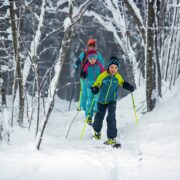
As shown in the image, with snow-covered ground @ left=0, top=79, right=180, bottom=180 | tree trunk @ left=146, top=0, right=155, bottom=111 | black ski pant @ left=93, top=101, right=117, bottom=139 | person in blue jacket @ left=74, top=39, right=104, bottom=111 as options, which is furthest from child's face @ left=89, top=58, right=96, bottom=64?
snow-covered ground @ left=0, top=79, right=180, bottom=180

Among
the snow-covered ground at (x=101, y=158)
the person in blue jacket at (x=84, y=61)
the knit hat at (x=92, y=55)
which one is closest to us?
the snow-covered ground at (x=101, y=158)

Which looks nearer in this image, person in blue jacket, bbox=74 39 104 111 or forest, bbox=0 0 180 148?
forest, bbox=0 0 180 148

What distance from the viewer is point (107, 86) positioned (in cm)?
627

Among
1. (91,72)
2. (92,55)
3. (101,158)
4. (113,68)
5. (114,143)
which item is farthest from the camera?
(91,72)

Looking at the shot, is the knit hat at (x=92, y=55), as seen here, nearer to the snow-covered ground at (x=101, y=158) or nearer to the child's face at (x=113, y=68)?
the child's face at (x=113, y=68)

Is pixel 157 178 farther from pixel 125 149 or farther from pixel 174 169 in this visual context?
pixel 125 149

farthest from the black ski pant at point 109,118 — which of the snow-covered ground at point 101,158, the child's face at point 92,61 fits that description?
the child's face at point 92,61

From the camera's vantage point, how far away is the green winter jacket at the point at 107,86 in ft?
20.6

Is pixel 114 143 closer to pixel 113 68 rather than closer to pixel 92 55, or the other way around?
pixel 113 68

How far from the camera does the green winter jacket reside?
6266mm

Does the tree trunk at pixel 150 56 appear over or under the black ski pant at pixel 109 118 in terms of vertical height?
over

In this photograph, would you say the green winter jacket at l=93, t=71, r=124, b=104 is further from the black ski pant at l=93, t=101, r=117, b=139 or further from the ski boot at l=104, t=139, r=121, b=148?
the ski boot at l=104, t=139, r=121, b=148

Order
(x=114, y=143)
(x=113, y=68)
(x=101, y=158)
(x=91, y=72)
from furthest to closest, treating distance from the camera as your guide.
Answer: (x=91, y=72)
(x=113, y=68)
(x=114, y=143)
(x=101, y=158)

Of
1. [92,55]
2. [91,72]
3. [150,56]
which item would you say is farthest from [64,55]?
[91,72]
